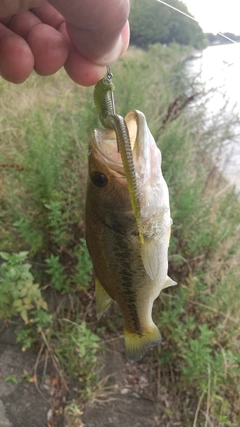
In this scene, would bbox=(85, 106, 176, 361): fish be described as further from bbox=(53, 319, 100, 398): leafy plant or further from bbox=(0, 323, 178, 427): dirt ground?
bbox=(0, 323, 178, 427): dirt ground

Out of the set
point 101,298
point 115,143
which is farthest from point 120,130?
point 101,298

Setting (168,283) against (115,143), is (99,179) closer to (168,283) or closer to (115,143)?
(115,143)

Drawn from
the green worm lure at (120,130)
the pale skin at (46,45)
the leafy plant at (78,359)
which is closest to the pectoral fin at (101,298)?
the green worm lure at (120,130)

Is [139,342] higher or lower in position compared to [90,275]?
higher

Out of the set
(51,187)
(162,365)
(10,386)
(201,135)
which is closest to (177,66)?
(201,135)

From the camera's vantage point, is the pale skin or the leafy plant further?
the leafy plant

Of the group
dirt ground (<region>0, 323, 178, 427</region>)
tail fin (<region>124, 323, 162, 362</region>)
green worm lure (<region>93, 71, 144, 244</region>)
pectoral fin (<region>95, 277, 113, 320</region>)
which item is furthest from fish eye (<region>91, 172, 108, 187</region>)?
dirt ground (<region>0, 323, 178, 427</region>)

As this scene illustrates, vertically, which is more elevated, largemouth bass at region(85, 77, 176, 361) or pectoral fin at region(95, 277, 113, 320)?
largemouth bass at region(85, 77, 176, 361)
